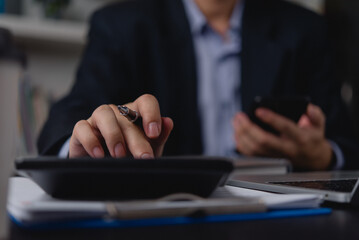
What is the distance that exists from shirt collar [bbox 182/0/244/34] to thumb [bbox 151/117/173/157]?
88 cm

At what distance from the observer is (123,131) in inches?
16.1

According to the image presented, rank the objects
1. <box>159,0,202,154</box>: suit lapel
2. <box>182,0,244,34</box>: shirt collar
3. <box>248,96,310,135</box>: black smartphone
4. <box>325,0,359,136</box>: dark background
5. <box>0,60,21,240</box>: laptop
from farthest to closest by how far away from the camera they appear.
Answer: <box>325,0,359,136</box>: dark background, <box>182,0,244,34</box>: shirt collar, <box>159,0,202,154</box>: suit lapel, <box>248,96,310,135</box>: black smartphone, <box>0,60,21,240</box>: laptop

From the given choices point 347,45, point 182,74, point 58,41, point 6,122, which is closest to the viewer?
point 6,122

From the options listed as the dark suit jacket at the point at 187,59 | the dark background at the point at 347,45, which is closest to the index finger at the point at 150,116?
the dark suit jacket at the point at 187,59

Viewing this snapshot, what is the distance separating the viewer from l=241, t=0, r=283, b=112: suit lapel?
117 cm

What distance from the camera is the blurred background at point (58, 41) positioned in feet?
4.66

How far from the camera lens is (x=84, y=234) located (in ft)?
0.84

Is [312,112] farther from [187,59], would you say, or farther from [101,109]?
[101,109]

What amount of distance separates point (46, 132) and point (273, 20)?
87 centimetres

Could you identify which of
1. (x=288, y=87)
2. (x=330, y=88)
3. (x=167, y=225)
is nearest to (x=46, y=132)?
(x=167, y=225)

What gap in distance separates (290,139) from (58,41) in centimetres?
94

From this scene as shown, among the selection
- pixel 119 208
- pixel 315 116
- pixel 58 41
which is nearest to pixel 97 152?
pixel 119 208

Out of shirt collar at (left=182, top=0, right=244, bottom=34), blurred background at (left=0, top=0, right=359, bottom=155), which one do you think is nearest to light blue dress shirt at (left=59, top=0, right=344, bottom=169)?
shirt collar at (left=182, top=0, right=244, bottom=34)

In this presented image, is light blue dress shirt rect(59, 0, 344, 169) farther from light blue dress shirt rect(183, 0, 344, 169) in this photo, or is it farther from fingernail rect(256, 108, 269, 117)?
fingernail rect(256, 108, 269, 117)
